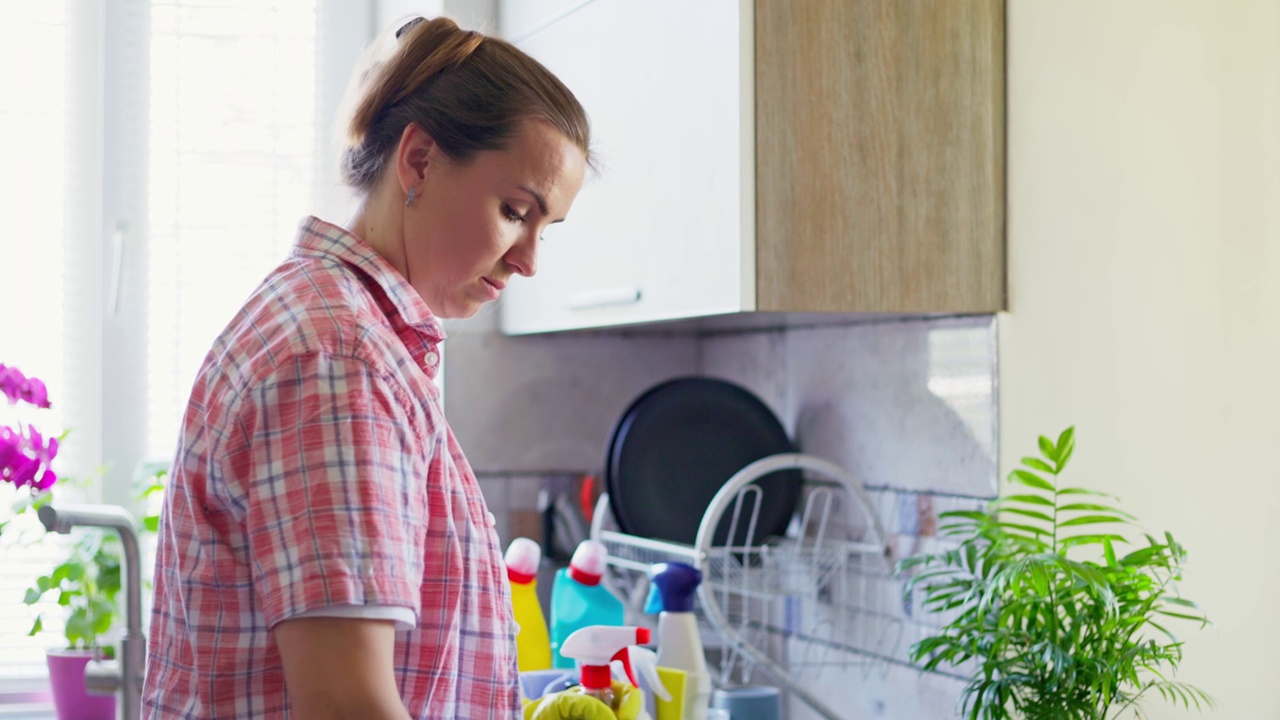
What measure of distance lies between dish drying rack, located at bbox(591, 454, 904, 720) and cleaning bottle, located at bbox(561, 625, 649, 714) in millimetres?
309

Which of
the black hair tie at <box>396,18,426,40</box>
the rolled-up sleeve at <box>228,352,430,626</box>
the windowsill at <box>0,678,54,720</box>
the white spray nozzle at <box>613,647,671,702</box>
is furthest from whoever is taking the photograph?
the windowsill at <box>0,678,54,720</box>

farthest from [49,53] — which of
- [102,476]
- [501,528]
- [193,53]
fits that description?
[501,528]

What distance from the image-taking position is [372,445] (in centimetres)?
71

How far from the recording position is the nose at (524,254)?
95 centimetres

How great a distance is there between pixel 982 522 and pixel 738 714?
0.43m

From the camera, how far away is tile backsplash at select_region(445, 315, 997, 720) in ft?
5.07

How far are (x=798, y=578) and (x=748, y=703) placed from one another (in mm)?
314

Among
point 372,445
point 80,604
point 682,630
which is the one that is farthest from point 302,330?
point 80,604

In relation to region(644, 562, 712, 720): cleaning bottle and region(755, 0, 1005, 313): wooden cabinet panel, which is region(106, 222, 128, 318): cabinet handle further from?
region(755, 0, 1005, 313): wooden cabinet panel

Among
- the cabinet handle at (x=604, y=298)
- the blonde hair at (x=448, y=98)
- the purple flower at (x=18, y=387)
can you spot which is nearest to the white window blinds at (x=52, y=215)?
the purple flower at (x=18, y=387)

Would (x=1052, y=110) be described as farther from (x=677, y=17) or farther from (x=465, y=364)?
(x=465, y=364)

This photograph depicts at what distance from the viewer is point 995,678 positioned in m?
1.33

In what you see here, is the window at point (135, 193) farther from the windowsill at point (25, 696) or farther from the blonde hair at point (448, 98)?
the blonde hair at point (448, 98)

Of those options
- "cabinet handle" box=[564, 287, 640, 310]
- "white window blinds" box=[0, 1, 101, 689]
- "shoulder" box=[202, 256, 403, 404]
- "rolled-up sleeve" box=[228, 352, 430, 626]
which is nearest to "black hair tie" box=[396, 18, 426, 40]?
"shoulder" box=[202, 256, 403, 404]
